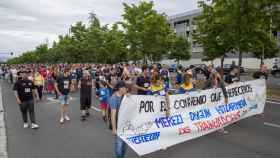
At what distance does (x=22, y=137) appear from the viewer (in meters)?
7.72

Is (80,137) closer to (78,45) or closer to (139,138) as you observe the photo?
(139,138)

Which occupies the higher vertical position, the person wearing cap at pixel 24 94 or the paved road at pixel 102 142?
the person wearing cap at pixel 24 94

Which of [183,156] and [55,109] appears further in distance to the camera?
[55,109]

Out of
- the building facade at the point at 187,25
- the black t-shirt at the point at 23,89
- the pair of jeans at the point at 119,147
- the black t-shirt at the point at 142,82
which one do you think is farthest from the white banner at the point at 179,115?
the building facade at the point at 187,25

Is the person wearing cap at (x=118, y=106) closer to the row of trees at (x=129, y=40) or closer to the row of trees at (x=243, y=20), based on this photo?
the row of trees at (x=243, y=20)

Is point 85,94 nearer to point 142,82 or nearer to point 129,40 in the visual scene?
point 142,82

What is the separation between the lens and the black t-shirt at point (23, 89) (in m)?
8.74

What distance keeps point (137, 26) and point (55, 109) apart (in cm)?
2180

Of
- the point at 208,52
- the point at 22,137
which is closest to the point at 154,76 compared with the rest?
the point at 22,137

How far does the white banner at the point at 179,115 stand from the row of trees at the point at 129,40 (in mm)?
23060

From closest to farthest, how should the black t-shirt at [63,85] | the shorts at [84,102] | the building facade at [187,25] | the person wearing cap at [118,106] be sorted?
the person wearing cap at [118,106], the black t-shirt at [63,85], the shorts at [84,102], the building facade at [187,25]

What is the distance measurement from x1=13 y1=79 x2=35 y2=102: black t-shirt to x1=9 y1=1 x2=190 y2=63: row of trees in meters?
23.2

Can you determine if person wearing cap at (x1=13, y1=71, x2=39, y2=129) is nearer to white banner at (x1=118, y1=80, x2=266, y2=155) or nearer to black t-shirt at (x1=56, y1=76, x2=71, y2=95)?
black t-shirt at (x1=56, y1=76, x2=71, y2=95)

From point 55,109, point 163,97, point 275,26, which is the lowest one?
point 55,109
